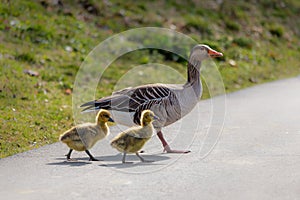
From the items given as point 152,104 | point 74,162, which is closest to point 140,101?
point 152,104

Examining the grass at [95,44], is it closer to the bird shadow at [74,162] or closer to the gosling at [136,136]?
the bird shadow at [74,162]

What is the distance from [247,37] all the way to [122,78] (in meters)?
5.17

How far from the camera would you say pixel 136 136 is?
6867mm

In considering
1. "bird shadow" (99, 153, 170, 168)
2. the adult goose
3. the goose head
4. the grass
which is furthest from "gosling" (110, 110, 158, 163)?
the grass

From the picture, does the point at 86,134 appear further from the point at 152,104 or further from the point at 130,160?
the point at 152,104

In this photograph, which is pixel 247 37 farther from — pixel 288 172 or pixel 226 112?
pixel 288 172

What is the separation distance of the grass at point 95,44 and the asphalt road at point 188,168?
0.95 metres

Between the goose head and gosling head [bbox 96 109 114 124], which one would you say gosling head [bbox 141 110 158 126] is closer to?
gosling head [bbox 96 109 114 124]

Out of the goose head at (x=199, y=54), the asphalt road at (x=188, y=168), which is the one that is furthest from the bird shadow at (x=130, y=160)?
the goose head at (x=199, y=54)

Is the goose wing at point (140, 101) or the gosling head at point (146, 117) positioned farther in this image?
the goose wing at point (140, 101)

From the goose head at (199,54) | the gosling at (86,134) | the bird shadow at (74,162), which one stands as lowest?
the bird shadow at (74,162)

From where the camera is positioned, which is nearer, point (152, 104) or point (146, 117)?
point (146, 117)

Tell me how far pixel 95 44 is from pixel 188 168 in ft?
21.9

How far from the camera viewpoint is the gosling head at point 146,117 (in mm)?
6902
